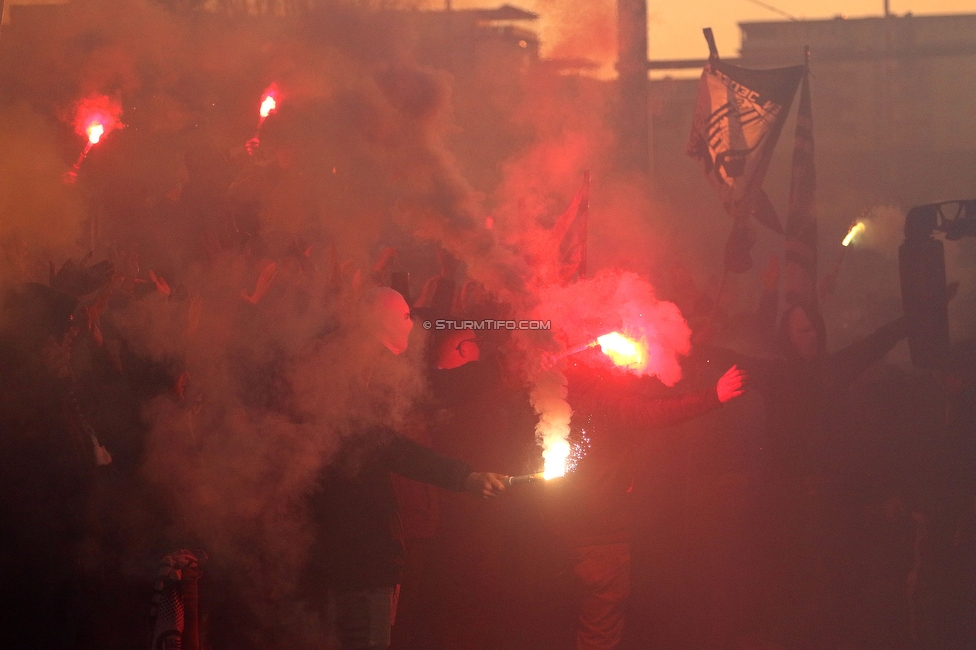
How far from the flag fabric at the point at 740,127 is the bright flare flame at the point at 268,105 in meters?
3.48

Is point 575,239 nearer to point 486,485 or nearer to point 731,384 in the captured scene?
point 731,384

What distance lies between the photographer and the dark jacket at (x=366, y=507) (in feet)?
10.8

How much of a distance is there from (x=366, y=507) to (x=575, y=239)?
2.74 metres

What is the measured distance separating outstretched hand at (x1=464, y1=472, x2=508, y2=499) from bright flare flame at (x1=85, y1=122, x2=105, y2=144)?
Result: 5.14 meters

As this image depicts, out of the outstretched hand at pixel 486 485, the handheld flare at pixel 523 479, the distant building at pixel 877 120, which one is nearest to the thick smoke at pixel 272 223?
the outstretched hand at pixel 486 485

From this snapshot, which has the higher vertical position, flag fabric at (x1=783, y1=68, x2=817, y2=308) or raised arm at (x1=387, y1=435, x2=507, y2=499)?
flag fabric at (x1=783, y1=68, x2=817, y2=308)

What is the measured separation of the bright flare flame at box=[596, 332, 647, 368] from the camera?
4.58m

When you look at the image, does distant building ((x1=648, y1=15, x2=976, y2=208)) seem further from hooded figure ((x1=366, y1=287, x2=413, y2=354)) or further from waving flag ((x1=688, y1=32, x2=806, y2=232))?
hooded figure ((x1=366, y1=287, x2=413, y2=354))

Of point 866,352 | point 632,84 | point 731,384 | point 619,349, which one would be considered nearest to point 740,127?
point 866,352

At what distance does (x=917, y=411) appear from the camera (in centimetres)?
576

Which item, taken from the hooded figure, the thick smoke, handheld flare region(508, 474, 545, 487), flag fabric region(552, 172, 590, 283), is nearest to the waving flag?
the thick smoke

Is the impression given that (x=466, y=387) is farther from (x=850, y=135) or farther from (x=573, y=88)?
(x=850, y=135)

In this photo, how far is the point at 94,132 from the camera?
700 centimetres

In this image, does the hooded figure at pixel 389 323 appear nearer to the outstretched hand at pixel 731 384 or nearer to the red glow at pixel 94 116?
the outstretched hand at pixel 731 384
